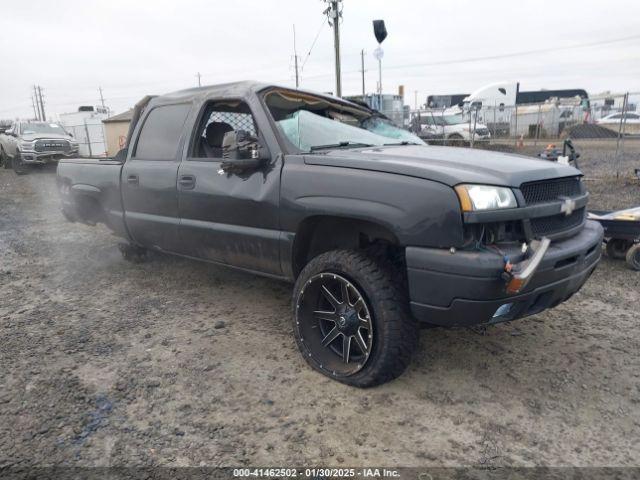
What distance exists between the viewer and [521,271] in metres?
2.32

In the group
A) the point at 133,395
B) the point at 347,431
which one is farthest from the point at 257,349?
the point at 347,431

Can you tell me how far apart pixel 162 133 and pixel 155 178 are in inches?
16.4

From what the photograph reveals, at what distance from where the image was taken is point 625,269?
4.87m

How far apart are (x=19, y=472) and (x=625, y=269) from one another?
5267mm

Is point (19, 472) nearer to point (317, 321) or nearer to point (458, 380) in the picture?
point (317, 321)

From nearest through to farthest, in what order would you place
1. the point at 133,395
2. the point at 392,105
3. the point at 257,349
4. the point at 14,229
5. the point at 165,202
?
1. the point at 133,395
2. the point at 257,349
3. the point at 165,202
4. the point at 14,229
5. the point at 392,105

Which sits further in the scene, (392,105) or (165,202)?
(392,105)

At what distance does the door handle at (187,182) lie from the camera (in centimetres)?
367

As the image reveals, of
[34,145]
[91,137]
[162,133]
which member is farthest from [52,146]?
[162,133]

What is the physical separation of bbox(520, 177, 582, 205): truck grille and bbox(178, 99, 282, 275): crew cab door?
150 cm

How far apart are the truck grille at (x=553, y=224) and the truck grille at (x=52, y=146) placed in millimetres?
16893

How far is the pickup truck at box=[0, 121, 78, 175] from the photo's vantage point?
15633 millimetres

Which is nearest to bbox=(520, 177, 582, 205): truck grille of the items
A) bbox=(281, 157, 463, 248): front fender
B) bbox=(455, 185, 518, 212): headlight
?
bbox=(455, 185, 518, 212): headlight

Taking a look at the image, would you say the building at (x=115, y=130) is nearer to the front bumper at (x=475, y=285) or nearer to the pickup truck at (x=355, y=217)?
the pickup truck at (x=355, y=217)
